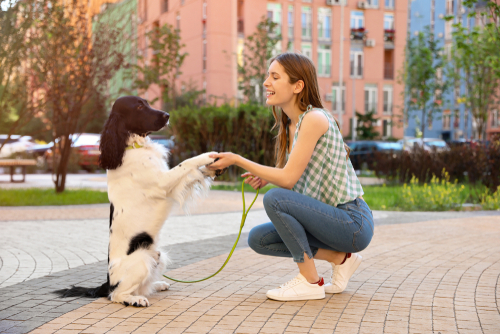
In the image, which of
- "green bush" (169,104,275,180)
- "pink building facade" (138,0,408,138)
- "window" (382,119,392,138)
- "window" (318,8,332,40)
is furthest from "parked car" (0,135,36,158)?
"window" (382,119,392,138)

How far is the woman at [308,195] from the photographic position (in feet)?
12.9

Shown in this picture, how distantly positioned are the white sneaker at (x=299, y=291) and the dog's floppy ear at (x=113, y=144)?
1.53 m

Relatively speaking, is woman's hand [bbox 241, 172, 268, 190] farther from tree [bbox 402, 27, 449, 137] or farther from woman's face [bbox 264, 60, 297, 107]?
tree [bbox 402, 27, 449, 137]

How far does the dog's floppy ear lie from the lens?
12.8 ft

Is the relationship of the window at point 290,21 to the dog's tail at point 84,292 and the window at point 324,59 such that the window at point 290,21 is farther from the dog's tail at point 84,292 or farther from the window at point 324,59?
the dog's tail at point 84,292

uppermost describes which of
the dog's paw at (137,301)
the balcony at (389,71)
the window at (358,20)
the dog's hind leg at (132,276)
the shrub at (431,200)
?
the window at (358,20)

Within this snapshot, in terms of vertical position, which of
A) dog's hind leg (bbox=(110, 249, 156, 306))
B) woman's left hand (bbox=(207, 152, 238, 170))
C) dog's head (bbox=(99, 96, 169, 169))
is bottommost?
dog's hind leg (bbox=(110, 249, 156, 306))

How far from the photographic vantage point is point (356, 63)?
130 feet

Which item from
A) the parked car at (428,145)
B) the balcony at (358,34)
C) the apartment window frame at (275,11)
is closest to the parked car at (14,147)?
the parked car at (428,145)

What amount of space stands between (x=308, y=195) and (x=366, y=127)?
33.4 m

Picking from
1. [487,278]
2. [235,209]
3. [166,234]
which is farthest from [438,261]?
[235,209]

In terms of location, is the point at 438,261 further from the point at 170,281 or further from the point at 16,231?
the point at 16,231

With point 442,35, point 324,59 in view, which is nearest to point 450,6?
point 442,35

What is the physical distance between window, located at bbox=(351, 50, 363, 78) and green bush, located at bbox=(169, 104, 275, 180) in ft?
78.2
